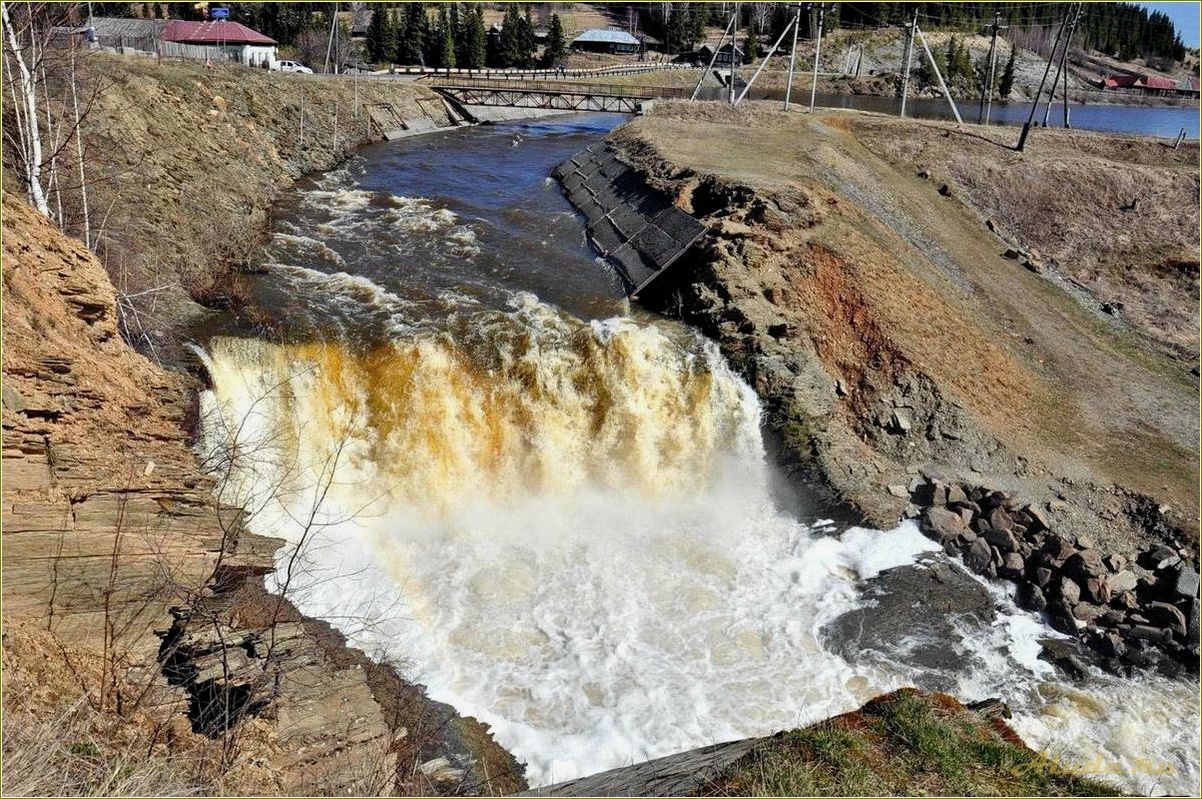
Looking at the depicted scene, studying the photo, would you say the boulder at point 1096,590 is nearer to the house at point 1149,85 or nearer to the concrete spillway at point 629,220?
the concrete spillway at point 629,220

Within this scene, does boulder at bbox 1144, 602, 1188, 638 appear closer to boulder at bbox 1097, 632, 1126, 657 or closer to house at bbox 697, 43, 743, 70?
boulder at bbox 1097, 632, 1126, 657

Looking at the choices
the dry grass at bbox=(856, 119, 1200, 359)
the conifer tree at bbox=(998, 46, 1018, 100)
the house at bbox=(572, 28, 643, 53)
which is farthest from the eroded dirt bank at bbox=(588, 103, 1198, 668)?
the conifer tree at bbox=(998, 46, 1018, 100)

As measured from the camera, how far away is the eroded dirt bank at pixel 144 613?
24.0 feet

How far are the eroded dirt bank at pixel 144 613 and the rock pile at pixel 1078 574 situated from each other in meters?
10.4

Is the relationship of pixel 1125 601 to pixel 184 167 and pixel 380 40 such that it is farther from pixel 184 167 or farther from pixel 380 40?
pixel 380 40

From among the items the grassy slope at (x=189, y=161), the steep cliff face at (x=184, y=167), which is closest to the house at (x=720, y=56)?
the steep cliff face at (x=184, y=167)

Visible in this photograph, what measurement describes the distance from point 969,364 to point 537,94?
3656 centimetres

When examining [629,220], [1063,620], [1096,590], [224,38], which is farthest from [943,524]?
[224,38]

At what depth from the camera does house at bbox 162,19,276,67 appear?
42281 mm

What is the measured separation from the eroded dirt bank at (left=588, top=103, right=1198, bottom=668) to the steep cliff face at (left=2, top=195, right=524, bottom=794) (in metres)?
10.6

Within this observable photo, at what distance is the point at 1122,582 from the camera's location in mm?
14656

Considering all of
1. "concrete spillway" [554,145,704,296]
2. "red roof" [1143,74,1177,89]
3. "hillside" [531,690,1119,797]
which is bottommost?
"hillside" [531,690,1119,797]

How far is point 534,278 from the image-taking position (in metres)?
21.4

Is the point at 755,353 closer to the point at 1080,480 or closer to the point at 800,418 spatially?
the point at 800,418
